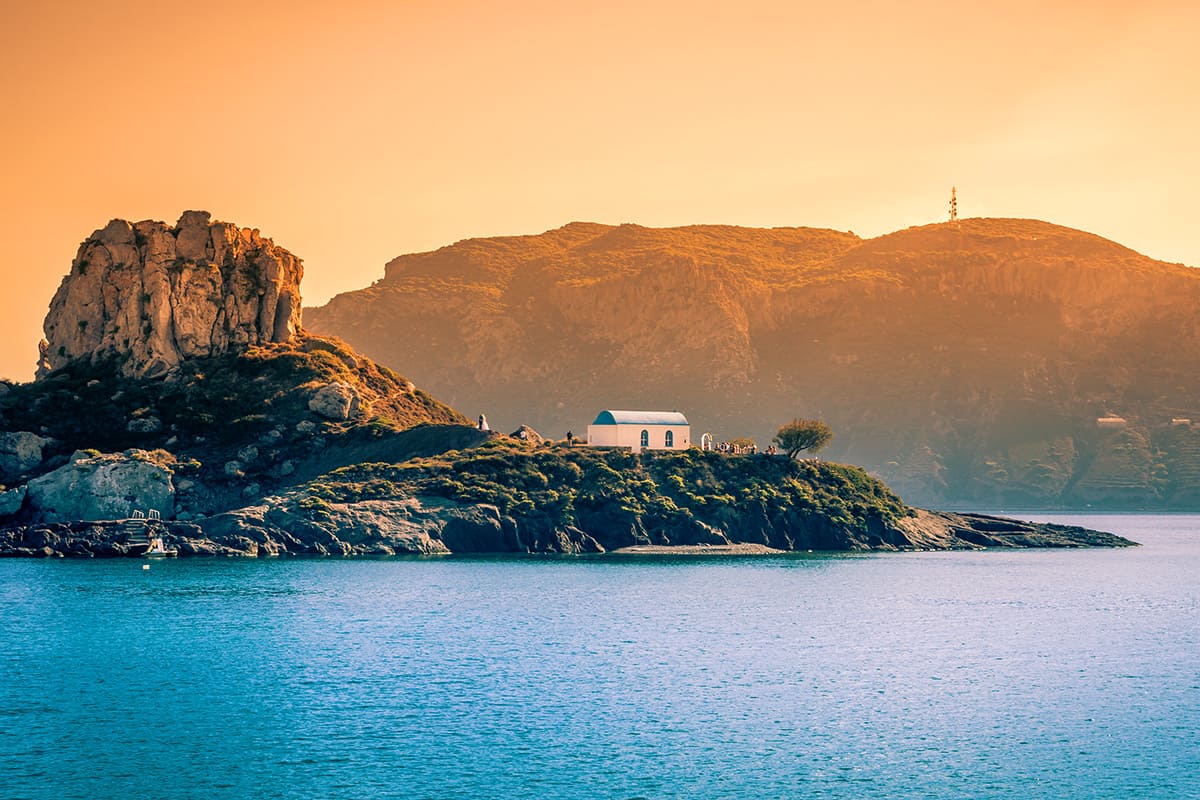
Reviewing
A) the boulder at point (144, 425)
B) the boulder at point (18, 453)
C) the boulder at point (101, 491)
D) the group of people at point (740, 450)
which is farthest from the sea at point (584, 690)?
the group of people at point (740, 450)

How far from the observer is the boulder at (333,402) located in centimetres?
18300

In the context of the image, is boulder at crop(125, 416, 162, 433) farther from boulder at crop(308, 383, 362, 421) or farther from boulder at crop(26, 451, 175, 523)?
boulder at crop(308, 383, 362, 421)

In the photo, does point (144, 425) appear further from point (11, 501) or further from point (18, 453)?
point (11, 501)

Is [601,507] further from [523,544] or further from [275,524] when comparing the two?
[275,524]

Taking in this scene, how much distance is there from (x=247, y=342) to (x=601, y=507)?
209 ft

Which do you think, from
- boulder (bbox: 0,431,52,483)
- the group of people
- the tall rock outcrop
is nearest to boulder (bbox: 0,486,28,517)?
boulder (bbox: 0,431,52,483)

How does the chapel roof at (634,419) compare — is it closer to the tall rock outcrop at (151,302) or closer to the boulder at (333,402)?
the boulder at (333,402)

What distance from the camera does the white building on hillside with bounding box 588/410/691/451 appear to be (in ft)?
602

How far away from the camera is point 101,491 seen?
157 m

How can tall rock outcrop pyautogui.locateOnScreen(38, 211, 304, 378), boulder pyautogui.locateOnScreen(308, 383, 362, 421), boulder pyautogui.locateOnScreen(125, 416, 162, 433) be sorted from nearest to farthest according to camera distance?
1. boulder pyautogui.locateOnScreen(125, 416, 162, 433)
2. boulder pyautogui.locateOnScreen(308, 383, 362, 421)
3. tall rock outcrop pyautogui.locateOnScreen(38, 211, 304, 378)

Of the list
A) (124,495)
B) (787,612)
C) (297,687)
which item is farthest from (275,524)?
(297,687)

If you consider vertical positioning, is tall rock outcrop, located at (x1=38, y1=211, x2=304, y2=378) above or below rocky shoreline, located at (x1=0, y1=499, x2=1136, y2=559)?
above

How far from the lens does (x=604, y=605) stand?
103438mm

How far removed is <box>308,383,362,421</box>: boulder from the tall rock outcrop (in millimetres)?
19229
